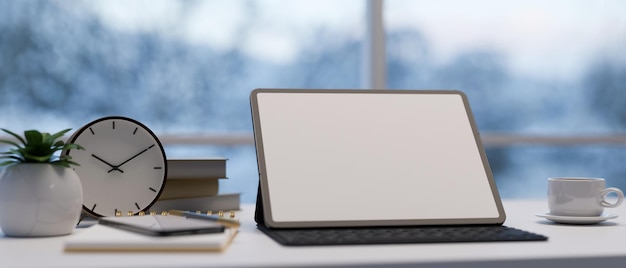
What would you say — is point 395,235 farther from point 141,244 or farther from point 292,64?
point 292,64

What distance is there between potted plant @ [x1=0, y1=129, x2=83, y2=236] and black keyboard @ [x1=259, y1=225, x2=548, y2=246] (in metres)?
0.27

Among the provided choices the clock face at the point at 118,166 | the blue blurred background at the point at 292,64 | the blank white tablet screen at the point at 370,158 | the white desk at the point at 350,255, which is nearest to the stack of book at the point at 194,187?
the clock face at the point at 118,166

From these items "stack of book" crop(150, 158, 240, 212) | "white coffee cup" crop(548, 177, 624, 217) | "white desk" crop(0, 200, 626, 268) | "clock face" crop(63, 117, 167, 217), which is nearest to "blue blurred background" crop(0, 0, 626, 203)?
"stack of book" crop(150, 158, 240, 212)

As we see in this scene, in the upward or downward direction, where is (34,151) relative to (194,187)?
upward

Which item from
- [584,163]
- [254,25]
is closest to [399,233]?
[254,25]

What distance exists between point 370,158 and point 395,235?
216 millimetres

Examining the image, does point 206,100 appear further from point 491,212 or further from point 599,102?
point 491,212

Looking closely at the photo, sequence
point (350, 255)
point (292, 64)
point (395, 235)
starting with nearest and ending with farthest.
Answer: point (350, 255), point (395, 235), point (292, 64)

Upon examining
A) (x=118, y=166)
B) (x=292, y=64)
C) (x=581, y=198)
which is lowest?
(x=581, y=198)

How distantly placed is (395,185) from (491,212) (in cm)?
15

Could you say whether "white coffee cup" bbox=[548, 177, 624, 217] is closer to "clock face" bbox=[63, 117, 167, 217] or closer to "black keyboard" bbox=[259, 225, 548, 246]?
"black keyboard" bbox=[259, 225, 548, 246]

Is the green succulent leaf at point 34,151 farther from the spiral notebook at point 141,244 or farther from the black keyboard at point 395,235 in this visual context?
the black keyboard at point 395,235

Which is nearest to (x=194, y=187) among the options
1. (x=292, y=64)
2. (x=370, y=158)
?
(x=370, y=158)

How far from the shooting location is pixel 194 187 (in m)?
1.29
